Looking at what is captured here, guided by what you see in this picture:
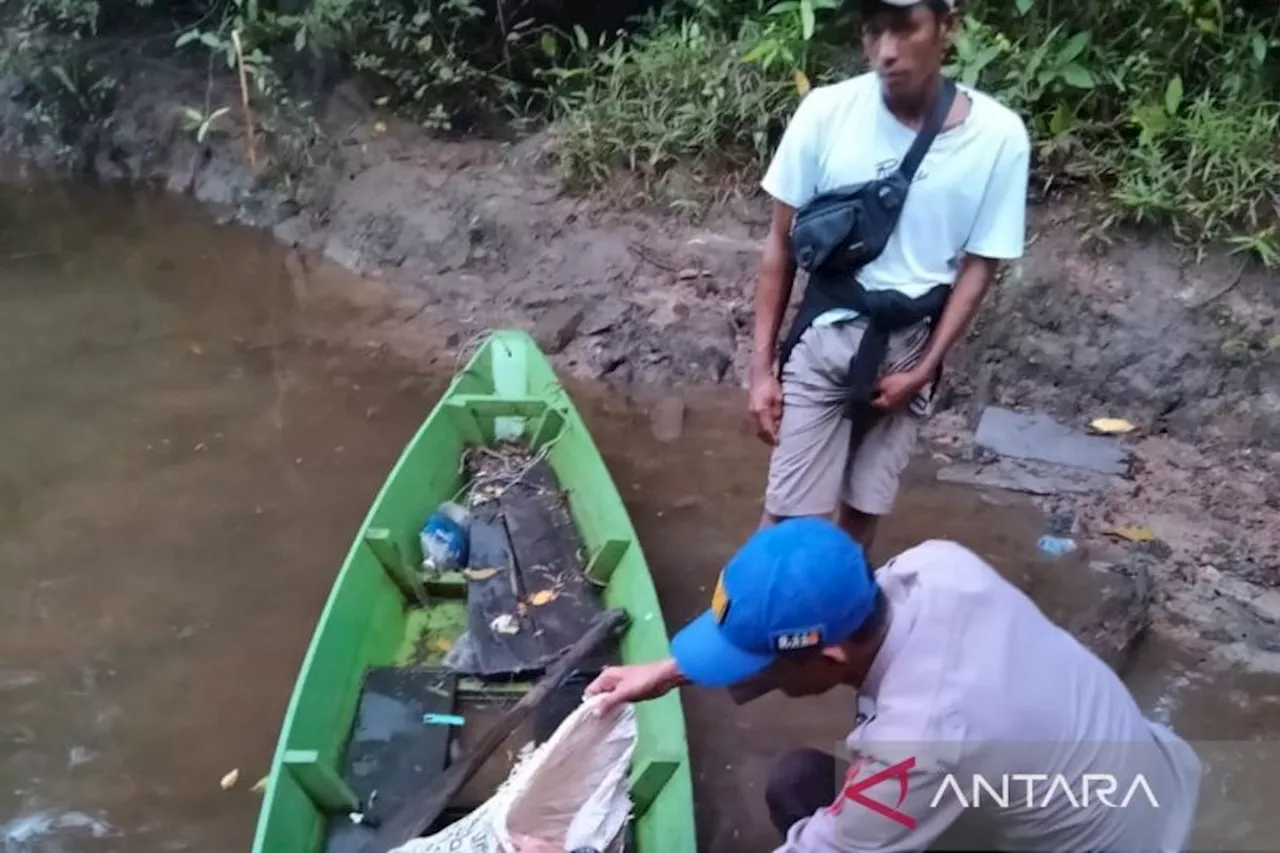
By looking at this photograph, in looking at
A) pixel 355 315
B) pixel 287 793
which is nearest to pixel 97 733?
pixel 287 793

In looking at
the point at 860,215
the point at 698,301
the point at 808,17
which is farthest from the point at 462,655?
the point at 808,17

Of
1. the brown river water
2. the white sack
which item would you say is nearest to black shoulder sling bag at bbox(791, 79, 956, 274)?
the white sack

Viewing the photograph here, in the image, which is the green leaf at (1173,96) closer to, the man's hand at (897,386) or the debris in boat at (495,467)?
the man's hand at (897,386)

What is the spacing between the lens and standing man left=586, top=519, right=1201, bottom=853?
1.62 m

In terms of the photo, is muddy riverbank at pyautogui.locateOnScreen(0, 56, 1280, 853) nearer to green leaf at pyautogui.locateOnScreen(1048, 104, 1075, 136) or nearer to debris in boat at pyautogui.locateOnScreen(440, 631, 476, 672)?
green leaf at pyautogui.locateOnScreen(1048, 104, 1075, 136)

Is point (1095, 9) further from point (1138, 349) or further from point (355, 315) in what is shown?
point (355, 315)

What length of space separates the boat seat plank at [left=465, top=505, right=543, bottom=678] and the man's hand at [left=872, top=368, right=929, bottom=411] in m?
1.25

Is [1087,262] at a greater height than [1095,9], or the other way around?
[1095,9]

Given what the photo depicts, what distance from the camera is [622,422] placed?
536 cm

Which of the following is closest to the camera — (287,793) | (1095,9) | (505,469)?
(287,793)

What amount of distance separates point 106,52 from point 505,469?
5.70m

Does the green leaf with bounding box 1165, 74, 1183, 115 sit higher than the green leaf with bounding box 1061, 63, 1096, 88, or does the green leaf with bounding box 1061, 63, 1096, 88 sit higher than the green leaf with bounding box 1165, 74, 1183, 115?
the green leaf with bounding box 1061, 63, 1096, 88

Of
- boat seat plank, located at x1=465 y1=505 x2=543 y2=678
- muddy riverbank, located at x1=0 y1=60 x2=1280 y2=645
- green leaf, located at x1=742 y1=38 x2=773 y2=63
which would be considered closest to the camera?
boat seat plank, located at x1=465 y1=505 x2=543 y2=678

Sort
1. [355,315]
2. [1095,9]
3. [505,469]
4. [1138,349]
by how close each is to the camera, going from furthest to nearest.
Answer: [355,315]
[1095,9]
[1138,349]
[505,469]
